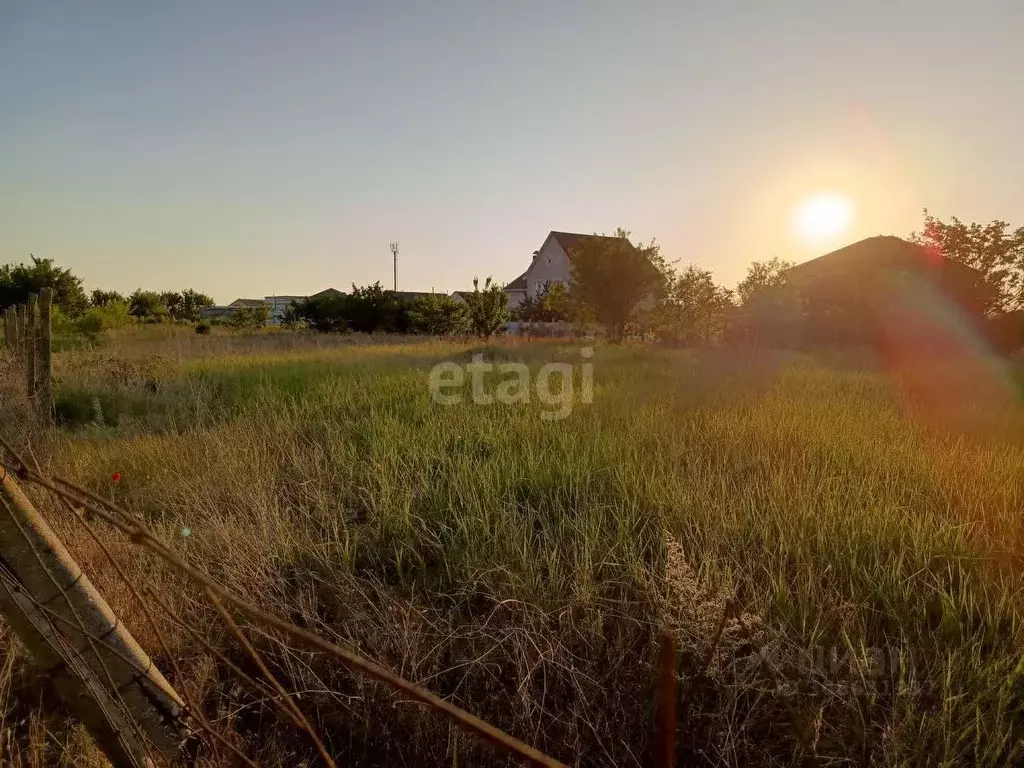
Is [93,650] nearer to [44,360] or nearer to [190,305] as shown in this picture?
[44,360]

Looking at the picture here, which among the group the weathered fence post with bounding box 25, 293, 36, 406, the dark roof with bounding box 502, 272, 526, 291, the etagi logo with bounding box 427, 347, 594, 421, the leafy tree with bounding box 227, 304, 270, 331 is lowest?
the etagi logo with bounding box 427, 347, 594, 421

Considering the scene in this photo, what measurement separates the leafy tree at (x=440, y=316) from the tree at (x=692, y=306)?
8.37 meters

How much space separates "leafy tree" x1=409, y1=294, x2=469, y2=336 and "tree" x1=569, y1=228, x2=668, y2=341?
565 cm

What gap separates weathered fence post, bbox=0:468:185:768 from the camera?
3.58 feet

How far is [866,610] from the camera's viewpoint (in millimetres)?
1961

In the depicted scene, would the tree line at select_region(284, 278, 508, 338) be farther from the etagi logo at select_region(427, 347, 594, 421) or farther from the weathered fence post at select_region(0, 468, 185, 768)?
the weathered fence post at select_region(0, 468, 185, 768)

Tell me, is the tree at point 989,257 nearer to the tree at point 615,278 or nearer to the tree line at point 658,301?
the tree line at point 658,301

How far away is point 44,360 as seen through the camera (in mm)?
4680

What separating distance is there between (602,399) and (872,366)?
8.57 m

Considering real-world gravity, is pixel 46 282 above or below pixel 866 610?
above

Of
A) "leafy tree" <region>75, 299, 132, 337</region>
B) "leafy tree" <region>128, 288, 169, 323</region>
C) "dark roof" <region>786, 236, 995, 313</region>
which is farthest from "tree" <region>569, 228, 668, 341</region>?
"leafy tree" <region>128, 288, 169, 323</region>

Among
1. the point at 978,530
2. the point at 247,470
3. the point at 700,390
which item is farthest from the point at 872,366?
the point at 247,470

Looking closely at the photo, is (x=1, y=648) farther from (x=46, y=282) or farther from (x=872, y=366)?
(x=46, y=282)

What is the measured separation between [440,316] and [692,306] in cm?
1077
